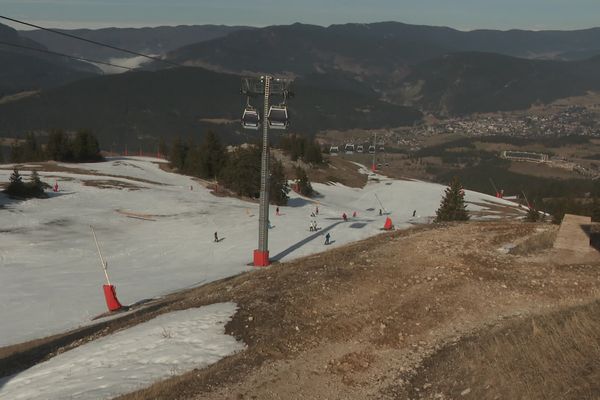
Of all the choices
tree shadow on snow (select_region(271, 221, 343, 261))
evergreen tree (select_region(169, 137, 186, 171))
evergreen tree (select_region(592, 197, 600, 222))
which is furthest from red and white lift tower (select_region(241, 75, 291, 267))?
evergreen tree (select_region(169, 137, 186, 171))

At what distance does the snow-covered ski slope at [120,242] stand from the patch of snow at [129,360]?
8.37 m

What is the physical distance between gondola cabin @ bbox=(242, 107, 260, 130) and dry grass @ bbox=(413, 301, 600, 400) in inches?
697

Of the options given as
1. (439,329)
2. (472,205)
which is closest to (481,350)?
(439,329)

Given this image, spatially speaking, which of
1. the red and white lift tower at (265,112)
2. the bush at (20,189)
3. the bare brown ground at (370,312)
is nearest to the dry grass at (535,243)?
the bare brown ground at (370,312)

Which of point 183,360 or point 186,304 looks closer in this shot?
point 183,360

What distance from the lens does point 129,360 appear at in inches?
535

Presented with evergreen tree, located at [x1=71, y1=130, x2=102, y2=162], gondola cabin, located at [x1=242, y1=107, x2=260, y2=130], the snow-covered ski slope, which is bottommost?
the snow-covered ski slope

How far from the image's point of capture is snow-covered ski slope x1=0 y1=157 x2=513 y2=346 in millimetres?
26203

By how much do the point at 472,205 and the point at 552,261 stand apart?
6517cm

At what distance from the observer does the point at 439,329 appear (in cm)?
1410

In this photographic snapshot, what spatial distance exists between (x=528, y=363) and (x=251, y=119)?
2031cm

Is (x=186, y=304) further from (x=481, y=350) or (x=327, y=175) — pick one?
(x=327, y=175)

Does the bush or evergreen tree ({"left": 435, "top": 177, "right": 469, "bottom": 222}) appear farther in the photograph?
the bush

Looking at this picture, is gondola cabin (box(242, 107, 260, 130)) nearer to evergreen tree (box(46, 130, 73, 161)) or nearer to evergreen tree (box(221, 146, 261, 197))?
evergreen tree (box(221, 146, 261, 197))
